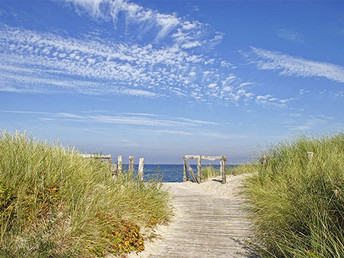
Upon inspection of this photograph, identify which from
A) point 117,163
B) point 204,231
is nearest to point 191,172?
point 117,163

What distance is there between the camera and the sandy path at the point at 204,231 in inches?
255

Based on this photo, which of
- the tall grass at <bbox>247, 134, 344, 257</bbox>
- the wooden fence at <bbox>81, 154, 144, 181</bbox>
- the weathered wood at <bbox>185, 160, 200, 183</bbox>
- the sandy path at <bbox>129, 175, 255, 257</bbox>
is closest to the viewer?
the tall grass at <bbox>247, 134, 344, 257</bbox>

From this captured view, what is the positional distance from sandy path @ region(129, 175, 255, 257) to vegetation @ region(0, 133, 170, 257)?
592 mm

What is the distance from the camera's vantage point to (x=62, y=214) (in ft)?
18.6

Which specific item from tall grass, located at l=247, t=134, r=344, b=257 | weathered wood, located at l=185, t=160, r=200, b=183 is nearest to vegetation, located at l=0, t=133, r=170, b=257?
tall grass, located at l=247, t=134, r=344, b=257

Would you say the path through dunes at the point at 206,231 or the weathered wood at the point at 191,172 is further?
the weathered wood at the point at 191,172

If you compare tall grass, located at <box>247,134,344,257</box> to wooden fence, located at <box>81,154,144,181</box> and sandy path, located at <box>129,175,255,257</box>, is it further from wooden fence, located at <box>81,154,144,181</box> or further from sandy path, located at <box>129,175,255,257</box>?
wooden fence, located at <box>81,154,144,181</box>

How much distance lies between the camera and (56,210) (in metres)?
5.68

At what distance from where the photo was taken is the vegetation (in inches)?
195

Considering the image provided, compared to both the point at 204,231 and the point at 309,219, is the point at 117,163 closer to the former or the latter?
the point at 204,231

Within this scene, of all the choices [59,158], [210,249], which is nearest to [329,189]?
[210,249]

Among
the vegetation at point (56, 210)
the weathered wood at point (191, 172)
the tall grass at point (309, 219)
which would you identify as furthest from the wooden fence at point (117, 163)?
the weathered wood at point (191, 172)

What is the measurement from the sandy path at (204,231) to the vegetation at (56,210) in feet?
1.94

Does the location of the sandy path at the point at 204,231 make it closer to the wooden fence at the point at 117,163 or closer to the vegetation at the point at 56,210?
the vegetation at the point at 56,210
